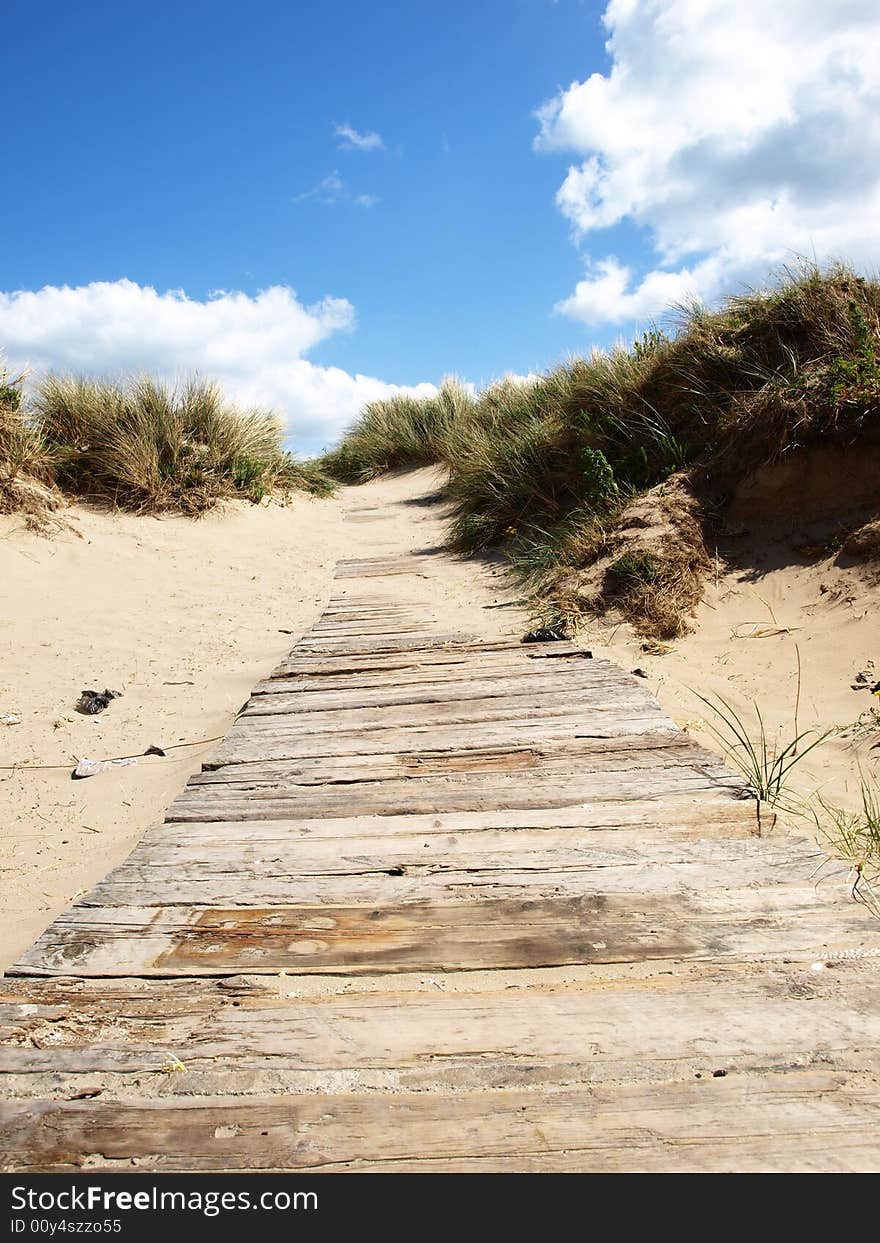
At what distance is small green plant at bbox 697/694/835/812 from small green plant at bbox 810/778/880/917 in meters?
0.12

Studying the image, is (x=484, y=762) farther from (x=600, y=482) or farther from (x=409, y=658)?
(x=600, y=482)

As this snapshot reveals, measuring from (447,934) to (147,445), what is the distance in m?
8.11

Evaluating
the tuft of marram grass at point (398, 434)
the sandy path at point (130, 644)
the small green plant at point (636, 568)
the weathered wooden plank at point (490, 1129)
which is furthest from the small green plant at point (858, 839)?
the tuft of marram grass at point (398, 434)

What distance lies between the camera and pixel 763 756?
2.88 meters

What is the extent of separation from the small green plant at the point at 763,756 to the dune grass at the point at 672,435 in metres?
1.46

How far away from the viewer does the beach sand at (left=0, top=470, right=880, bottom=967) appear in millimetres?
3010

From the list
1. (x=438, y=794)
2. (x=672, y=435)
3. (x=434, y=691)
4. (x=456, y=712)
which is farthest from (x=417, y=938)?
(x=672, y=435)

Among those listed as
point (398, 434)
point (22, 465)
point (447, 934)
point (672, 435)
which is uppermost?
point (398, 434)

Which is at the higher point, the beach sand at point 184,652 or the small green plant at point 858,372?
the small green plant at point 858,372

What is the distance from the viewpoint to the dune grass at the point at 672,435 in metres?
5.23

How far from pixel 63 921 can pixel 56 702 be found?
8.88 feet

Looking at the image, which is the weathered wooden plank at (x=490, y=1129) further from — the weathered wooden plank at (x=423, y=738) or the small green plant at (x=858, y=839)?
the weathered wooden plank at (x=423, y=738)

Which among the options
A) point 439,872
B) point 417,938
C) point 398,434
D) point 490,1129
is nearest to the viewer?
point 490,1129

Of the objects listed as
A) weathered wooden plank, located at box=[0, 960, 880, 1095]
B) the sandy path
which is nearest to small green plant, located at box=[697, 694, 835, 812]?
weathered wooden plank, located at box=[0, 960, 880, 1095]
